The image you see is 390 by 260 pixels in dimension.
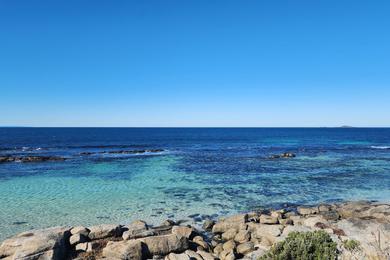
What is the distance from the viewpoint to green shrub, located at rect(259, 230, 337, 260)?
8633mm

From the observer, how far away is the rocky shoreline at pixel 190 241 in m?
10.8

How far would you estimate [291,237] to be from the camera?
961cm

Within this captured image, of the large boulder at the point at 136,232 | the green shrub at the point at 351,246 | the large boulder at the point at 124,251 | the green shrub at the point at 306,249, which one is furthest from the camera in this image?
the large boulder at the point at 136,232

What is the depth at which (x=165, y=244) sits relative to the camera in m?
12.3

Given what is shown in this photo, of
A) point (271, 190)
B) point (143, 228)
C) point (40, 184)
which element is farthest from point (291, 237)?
point (40, 184)

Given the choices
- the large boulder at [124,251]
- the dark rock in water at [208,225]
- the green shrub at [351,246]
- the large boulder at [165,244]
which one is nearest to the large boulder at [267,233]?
the dark rock in water at [208,225]

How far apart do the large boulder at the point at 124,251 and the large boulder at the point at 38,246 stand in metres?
1.75

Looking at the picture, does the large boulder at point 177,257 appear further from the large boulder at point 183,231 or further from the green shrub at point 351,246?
the green shrub at point 351,246

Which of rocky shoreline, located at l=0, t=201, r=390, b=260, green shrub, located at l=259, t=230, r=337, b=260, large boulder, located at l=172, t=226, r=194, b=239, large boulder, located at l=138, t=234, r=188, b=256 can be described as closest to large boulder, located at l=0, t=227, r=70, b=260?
rocky shoreline, located at l=0, t=201, r=390, b=260

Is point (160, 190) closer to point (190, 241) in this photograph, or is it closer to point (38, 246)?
point (190, 241)

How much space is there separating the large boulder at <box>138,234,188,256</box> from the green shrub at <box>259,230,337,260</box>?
4.51m

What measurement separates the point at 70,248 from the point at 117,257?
8.63ft

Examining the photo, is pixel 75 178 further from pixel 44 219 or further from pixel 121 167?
pixel 44 219

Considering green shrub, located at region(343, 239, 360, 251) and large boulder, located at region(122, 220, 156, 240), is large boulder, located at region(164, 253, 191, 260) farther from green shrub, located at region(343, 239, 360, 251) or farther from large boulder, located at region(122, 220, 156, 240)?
green shrub, located at region(343, 239, 360, 251)
